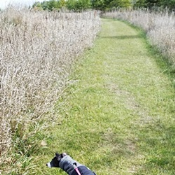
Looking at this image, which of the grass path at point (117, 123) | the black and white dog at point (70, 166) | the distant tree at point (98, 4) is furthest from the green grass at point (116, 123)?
the distant tree at point (98, 4)

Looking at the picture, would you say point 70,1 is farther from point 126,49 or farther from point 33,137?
point 33,137

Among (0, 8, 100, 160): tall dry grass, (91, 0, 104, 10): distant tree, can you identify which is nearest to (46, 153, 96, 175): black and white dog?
(0, 8, 100, 160): tall dry grass

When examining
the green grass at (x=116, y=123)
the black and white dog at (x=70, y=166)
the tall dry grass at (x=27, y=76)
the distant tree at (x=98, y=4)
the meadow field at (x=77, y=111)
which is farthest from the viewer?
the distant tree at (x=98, y=4)

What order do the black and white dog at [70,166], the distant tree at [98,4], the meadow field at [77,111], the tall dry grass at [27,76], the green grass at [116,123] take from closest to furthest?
the black and white dog at [70,166] → the tall dry grass at [27,76] → the meadow field at [77,111] → the green grass at [116,123] → the distant tree at [98,4]

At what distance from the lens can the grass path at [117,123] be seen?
3514mm

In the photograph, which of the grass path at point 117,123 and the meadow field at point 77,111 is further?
the grass path at point 117,123

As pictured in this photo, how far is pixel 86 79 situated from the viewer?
7.12 m

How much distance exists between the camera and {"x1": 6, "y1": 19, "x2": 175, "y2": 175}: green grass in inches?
138

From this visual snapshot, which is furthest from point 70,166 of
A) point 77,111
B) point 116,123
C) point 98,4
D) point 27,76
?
point 98,4

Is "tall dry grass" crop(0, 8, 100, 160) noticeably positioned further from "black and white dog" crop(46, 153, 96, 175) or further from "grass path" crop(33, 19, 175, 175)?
"black and white dog" crop(46, 153, 96, 175)

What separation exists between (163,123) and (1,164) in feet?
9.30

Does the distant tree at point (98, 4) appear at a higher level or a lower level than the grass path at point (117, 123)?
higher

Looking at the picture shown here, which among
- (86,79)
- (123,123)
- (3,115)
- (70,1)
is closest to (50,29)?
(86,79)

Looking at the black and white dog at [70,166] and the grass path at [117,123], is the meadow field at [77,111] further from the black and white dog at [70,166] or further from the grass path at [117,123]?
the black and white dog at [70,166]
